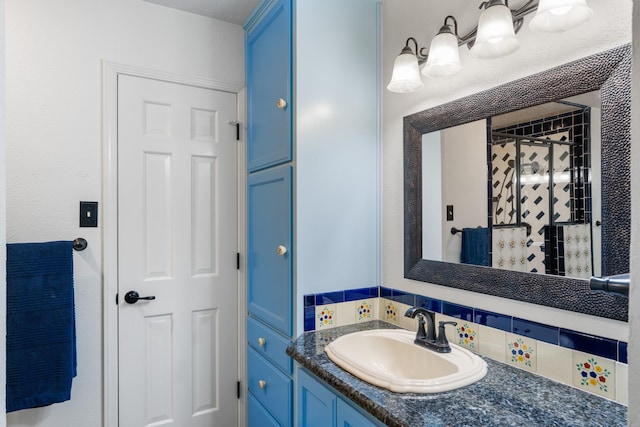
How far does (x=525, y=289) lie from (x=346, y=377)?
0.62 metres

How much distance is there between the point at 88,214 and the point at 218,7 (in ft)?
3.98

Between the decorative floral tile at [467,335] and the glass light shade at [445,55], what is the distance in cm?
91

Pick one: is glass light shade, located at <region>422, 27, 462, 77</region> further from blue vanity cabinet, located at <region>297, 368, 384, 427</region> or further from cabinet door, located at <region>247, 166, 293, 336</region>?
blue vanity cabinet, located at <region>297, 368, 384, 427</region>

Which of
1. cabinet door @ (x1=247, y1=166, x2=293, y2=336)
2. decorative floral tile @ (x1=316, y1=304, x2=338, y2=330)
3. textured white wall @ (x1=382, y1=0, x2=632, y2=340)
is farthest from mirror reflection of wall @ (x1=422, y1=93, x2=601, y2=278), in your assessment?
cabinet door @ (x1=247, y1=166, x2=293, y2=336)

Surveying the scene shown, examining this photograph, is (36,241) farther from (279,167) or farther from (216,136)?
(279,167)

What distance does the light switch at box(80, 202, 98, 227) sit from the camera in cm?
181

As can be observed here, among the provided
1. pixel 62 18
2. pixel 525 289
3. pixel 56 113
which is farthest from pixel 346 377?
pixel 62 18

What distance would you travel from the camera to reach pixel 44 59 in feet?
5.72

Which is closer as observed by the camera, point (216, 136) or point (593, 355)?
point (593, 355)

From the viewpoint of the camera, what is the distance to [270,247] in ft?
5.92

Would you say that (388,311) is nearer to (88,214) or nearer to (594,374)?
(594,374)

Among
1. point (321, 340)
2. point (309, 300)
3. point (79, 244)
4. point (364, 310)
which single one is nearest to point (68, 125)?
point (79, 244)

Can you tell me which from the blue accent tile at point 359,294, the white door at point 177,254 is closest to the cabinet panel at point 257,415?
the white door at point 177,254

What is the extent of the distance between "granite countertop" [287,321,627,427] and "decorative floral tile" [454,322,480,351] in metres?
0.14
